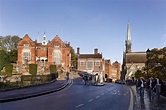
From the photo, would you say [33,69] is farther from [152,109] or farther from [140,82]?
[152,109]

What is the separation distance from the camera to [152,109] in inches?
603

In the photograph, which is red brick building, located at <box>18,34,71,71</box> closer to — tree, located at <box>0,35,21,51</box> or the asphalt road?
tree, located at <box>0,35,21,51</box>

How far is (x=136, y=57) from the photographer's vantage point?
131500 millimetres

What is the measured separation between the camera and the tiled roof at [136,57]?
130 metres

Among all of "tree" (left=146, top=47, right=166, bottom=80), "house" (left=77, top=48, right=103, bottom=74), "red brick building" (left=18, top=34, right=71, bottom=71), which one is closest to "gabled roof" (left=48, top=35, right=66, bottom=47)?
"red brick building" (left=18, top=34, right=71, bottom=71)

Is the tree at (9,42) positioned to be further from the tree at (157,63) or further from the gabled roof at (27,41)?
the tree at (157,63)

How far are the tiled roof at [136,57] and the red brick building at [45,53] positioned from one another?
5135cm

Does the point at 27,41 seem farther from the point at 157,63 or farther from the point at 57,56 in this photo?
the point at 157,63

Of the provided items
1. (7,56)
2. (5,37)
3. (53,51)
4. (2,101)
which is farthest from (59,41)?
(2,101)

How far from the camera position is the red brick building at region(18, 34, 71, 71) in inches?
3365

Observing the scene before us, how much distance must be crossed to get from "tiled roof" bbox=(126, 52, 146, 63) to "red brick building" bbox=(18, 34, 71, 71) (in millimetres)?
51350

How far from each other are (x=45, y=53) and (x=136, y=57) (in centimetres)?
5795

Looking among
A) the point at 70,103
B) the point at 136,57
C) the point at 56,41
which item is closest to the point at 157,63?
the point at 70,103

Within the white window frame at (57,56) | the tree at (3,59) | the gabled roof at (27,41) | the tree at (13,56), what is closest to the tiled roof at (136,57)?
the white window frame at (57,56)
